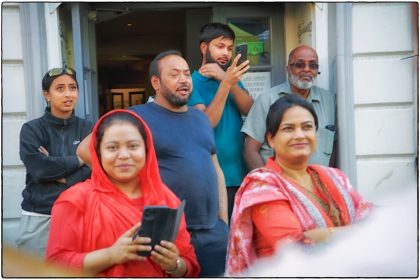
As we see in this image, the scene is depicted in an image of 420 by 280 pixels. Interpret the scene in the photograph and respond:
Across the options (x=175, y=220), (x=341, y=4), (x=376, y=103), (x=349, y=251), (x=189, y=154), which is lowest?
(x=349, y=251)

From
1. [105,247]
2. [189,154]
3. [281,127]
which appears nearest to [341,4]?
[281,127]

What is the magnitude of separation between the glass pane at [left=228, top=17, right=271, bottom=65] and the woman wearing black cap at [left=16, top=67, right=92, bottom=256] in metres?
1.09

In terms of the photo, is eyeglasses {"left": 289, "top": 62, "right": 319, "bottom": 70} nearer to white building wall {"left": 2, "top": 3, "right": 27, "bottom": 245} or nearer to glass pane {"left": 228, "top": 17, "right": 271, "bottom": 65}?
glass pane {"left": 228, "top": 17, "right": 271, "bottom": 65}

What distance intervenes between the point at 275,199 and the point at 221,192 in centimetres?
52

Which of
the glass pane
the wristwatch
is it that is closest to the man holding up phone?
the glass pane

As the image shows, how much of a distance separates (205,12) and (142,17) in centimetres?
39

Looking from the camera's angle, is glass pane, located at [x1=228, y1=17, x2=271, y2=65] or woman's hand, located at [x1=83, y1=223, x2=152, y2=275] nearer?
woman's hand, located at [x1=83, y1=223, x2=152, y2=275]

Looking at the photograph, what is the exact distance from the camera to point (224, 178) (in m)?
2.83

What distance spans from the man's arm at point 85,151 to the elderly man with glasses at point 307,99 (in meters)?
0.78

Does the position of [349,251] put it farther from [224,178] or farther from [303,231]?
Result: [224,178]

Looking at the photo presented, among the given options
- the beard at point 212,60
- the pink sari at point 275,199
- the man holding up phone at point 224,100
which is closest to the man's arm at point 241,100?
the man holding up phone at point 224,100

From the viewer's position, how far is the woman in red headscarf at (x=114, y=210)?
2238 mm

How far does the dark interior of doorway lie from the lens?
3033 millimetres

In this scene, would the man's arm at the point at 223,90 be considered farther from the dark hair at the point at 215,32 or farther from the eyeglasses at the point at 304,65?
the eyeglasses at the point at 304,65
